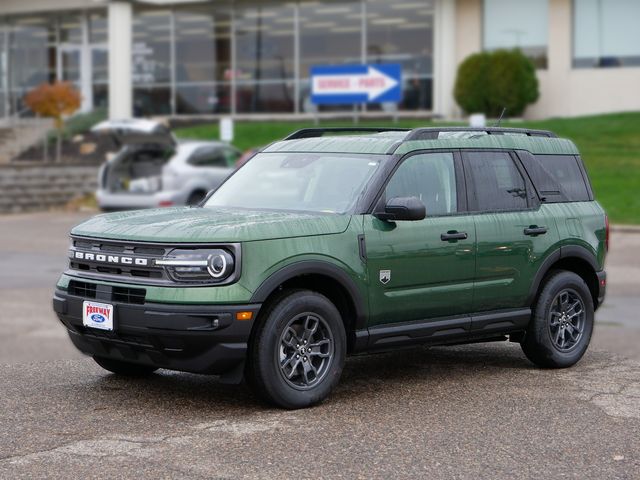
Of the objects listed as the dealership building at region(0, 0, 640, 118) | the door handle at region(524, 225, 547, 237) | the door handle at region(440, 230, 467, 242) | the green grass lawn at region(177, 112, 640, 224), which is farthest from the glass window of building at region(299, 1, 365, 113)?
the door handle at region(440, 230, 467, 242)

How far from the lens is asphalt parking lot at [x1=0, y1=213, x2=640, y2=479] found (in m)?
5.70

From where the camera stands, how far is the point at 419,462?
229 inches

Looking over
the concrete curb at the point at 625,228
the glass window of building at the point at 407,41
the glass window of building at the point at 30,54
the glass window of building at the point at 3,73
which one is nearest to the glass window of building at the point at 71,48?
the glass window of building at the point at 30,54

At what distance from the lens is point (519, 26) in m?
33.3

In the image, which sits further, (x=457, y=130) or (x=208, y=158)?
(x=208, y=158)

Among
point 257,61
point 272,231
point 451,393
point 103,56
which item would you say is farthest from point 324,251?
point 103,56

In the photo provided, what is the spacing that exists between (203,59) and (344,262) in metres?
31.4

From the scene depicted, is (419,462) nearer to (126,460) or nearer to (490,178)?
(126,460)

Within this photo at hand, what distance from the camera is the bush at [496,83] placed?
31.4 m

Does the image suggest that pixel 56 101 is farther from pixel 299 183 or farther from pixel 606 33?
pixel 299 183

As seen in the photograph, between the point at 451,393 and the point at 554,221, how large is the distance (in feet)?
5.79

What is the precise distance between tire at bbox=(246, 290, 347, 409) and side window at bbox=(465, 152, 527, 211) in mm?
1683

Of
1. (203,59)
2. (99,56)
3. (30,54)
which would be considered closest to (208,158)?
(203,59)

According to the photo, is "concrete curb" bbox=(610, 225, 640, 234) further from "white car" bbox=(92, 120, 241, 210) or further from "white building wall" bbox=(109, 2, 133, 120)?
"white building wall" bbox=(109, 2, 133, 120)
